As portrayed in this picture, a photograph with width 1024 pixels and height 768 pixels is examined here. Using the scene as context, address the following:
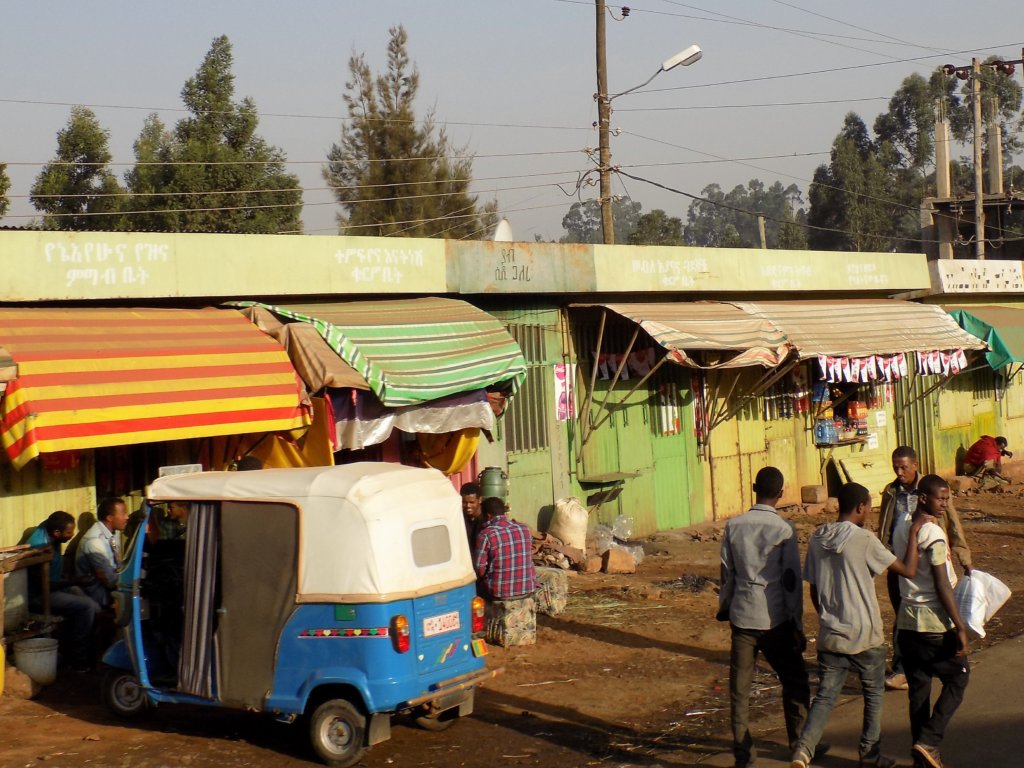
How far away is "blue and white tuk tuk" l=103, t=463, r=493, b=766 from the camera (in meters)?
6.59

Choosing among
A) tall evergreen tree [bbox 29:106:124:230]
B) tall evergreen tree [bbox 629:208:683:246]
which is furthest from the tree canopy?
tall evergreen tree [bbox 29:106:124:230]

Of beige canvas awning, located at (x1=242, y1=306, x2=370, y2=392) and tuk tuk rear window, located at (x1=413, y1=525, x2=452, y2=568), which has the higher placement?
beige canvas awning, located at (x1=242, y1=306, x2=370, y2=392)

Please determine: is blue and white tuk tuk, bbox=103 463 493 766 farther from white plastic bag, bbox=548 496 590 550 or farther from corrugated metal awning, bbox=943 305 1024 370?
corrugated metal awning, bbox=943 305 1024 370

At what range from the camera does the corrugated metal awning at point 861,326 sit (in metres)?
15.0

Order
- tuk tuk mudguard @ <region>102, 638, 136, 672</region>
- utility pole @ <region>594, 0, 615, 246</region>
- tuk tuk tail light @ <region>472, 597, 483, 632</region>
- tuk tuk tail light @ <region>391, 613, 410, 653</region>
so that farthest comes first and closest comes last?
utility pole @ <region>594, 0, 615, 246</region> < tuk tuk mudguard @ <region>102, 638, 136, 672</region> < tuk tuk tail light @ <region>472, 597, 483, 632</region> < tuk tuk tail light @ <region>391, 613, 410, 653</region>

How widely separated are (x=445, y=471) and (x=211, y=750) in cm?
511

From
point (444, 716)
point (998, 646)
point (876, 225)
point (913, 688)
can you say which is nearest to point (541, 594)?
point (444, 716)

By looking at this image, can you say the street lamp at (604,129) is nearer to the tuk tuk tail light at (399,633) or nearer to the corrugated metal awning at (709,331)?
the corrugated metal awning at (709,331)

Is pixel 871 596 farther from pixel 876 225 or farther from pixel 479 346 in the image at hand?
pixel 876 225

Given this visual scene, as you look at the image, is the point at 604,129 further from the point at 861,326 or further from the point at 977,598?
the point at 977,598

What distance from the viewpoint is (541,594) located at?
10.6 metres

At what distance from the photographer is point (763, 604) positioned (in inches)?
243

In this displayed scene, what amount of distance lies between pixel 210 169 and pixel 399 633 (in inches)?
971

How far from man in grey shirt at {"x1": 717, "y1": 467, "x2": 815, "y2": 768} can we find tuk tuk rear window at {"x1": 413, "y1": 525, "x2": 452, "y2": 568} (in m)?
1.74
